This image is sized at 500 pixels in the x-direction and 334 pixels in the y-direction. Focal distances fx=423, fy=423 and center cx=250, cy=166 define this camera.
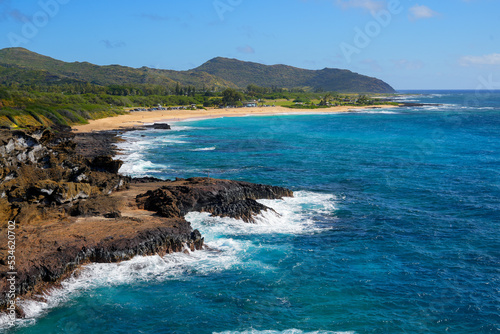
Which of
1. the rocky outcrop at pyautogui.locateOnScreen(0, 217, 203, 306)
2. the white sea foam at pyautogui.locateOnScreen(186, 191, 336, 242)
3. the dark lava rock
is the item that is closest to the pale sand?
the dark lava rock

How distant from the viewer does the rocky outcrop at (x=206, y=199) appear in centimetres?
2511

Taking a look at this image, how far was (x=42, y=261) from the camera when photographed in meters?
17.5

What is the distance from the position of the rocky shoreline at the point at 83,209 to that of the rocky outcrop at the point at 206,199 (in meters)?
0.06

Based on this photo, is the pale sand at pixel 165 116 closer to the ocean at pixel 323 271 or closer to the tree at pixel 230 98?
the tree at pixel 230 98

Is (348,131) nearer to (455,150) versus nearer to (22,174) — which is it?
(455,150)

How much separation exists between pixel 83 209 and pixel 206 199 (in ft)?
24.8

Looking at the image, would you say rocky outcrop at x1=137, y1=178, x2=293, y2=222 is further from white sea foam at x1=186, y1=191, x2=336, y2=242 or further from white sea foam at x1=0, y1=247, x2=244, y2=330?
white sea foam at x1=0, y1=247, x2=244, y2=330

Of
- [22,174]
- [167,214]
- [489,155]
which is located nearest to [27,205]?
[22,174]

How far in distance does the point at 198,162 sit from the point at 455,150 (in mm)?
35545

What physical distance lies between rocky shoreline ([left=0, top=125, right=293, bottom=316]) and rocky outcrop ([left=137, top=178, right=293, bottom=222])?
0.06 metres

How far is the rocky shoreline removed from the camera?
18.0 meters

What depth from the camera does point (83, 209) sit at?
2345 centimetres

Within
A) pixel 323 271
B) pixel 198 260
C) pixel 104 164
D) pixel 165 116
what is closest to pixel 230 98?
pixel 165 116

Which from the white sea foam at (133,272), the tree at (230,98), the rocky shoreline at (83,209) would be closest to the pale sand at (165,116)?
the tree at (230,98)
